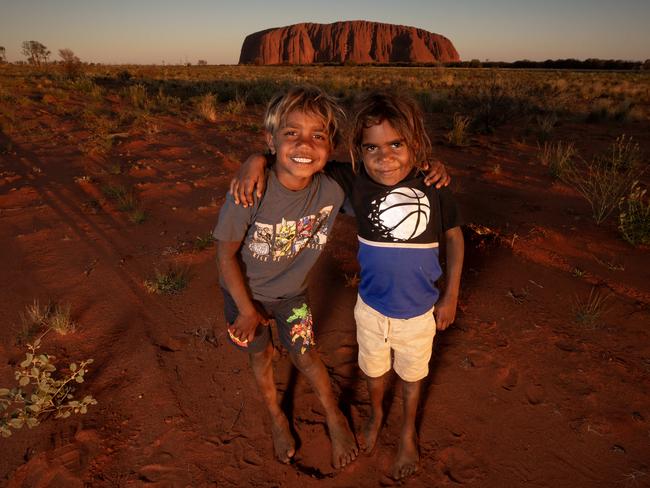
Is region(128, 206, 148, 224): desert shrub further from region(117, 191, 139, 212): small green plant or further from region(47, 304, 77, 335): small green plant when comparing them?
region(47, 304, 77, 335): small green plant

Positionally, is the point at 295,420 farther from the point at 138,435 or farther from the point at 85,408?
the point at 85,408

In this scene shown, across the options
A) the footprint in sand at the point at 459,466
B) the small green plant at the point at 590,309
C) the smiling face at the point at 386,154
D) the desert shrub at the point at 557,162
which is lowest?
the footprint in sand at the point at 459,466

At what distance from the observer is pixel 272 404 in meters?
2.02

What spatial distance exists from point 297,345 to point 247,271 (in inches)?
16.7

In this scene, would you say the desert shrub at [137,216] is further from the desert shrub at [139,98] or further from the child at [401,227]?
the desert shrub at [139,98]

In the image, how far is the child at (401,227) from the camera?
163 centimetres

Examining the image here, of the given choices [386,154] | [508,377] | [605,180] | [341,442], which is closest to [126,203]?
[341,442]

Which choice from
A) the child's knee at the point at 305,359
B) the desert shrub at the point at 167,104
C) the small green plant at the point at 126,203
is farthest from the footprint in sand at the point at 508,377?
the desert shrub at the point at 167,104

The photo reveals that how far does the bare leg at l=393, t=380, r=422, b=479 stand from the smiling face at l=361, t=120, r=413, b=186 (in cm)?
98

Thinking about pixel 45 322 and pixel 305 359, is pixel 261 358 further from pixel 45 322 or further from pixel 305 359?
pixel 45 322

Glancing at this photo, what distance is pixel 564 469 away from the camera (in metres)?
1.85

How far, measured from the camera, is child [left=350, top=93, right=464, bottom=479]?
1.63 m

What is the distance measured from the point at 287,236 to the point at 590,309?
2.31 meters

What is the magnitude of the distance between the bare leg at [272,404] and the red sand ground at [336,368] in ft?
0.24
